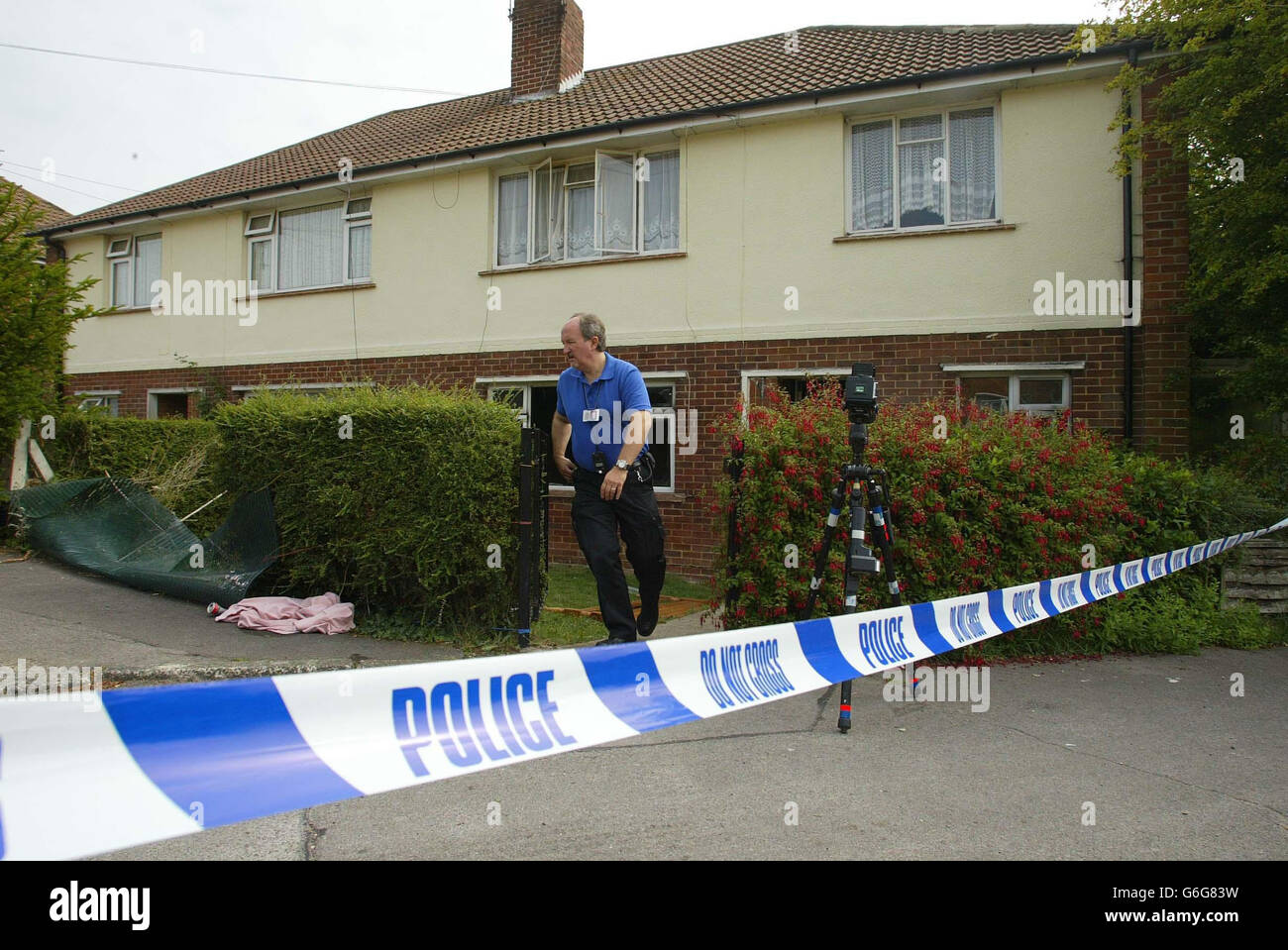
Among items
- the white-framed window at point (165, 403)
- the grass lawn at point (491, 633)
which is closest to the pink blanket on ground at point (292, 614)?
the grass lawn at point (491, 633)

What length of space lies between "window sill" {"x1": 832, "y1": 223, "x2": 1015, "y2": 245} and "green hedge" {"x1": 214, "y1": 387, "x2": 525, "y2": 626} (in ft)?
18.1

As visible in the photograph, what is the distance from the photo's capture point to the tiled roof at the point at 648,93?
397 inches

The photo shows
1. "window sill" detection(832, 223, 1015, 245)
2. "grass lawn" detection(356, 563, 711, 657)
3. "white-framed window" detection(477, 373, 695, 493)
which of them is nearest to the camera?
"grass lawn" detection(356, 563, 711, 657)

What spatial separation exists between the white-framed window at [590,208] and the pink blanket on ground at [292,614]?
21.5 ft

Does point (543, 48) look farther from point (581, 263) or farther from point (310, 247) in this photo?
point (581, 263)

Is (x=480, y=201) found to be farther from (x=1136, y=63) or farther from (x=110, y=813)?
(x=110, y=813)

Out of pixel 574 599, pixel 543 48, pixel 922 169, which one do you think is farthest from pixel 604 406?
pixel 543 48

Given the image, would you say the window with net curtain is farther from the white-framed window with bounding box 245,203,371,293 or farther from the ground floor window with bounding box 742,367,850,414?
the ground floor window with bounding box 742,367,850,414

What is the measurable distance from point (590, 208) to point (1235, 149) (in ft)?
23.8

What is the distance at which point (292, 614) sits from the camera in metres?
6.10

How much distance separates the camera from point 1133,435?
870 centimetres

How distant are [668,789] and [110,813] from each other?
2.36 m

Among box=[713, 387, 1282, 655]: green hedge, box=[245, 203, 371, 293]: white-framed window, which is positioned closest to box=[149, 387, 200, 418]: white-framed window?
box=[245, 203, 371, 293]: white-framed window

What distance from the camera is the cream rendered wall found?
9085 mm
